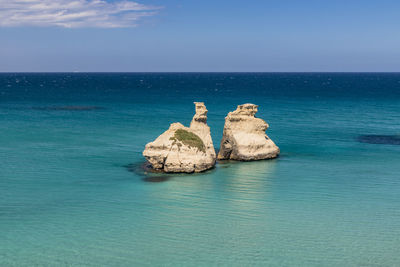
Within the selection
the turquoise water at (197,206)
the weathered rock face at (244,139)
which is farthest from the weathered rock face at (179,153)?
the weathered rock face at (244,139)

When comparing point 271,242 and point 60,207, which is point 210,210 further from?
point 60,207

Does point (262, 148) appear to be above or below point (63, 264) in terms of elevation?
above

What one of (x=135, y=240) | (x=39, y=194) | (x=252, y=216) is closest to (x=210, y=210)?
(x=252, y=216)

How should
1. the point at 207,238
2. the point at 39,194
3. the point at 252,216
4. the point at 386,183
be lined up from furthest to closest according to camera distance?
the point at 386,183 → the point at 39,194 → the point at 252,216 → the point at 207,238

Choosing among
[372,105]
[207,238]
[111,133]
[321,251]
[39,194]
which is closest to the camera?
[321,251]

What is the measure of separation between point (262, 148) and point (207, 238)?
706 inches

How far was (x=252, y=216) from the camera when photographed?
24406 mm

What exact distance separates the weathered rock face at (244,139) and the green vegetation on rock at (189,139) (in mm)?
4602

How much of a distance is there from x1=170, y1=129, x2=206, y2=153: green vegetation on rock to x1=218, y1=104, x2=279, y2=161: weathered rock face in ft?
15.1

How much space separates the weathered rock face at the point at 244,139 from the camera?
124 ft

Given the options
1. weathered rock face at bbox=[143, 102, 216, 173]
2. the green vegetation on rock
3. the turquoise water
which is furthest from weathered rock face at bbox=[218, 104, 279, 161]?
the green vegetation on rock

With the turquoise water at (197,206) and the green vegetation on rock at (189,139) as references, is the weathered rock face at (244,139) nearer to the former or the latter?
the turquoise water at (197,206)

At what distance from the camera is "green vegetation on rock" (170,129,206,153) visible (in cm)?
3319

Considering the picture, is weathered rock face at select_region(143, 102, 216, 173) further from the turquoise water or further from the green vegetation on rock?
the turquoise water
